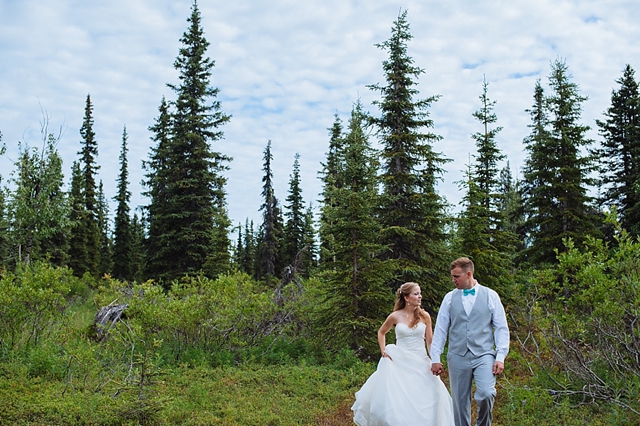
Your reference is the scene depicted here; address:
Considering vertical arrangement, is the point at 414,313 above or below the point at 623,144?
below

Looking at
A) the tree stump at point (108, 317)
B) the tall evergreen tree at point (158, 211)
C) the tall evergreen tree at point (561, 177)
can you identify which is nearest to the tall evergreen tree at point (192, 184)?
the tall evergreen tree at point (158, 211)

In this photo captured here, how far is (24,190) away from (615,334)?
21.2 meters

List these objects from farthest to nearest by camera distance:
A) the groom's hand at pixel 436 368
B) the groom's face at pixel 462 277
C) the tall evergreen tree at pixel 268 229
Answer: the tall evergreen tree at pixel 268 229
the groom's hand at pixel 436 368
the groom's face at pixel 462 277

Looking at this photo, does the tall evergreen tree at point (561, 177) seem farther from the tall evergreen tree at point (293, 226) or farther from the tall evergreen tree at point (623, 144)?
the tall evergreen tree at point (293, 226)

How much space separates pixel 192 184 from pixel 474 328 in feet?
71.6

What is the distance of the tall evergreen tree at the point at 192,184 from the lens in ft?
83.1

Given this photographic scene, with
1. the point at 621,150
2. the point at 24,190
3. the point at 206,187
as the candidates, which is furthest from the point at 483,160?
the point at 24,190

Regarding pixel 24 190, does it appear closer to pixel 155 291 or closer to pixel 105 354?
pixel 155 291

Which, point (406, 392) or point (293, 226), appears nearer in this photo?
point (406, 392)

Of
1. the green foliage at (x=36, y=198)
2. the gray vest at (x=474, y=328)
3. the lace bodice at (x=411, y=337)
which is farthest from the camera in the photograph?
the green foliage at (x=36, y=198)

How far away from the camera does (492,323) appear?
19.0 ft

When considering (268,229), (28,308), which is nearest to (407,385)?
(28,308)

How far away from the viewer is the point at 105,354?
995 centimetres

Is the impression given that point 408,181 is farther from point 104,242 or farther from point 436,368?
point 104,242
